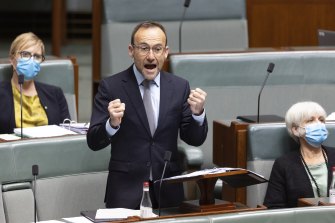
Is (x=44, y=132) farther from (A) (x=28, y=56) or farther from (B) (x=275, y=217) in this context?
(B) (x=275, y=217)

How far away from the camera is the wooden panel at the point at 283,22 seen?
2.72 metres

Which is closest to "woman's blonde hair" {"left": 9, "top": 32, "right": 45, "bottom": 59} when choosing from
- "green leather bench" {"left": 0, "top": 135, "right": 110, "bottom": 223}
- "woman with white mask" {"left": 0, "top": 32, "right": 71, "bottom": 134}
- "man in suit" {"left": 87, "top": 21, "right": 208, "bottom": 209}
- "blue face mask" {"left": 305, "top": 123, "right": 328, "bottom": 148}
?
"woman with white mask" {"left": 0, "top": 32, "right": 71, "bottom": 134}

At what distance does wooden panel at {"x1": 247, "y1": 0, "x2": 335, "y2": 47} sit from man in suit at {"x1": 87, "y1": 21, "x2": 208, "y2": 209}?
4.11ft

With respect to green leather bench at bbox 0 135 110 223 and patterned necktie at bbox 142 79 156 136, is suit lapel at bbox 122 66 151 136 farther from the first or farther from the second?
green leather bench at bbox 0 135 110 223

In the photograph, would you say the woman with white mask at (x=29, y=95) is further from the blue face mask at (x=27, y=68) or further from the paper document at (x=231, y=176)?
the paper document at (x=231, y=176)

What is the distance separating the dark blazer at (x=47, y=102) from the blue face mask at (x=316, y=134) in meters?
0.55

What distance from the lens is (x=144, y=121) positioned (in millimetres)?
1468

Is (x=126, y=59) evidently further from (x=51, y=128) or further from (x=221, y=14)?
(x=51, y=128)

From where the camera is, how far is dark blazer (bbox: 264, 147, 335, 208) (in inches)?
65.3

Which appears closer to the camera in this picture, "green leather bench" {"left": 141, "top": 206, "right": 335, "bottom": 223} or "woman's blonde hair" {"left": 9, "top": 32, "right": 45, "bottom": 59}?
"green leather bench" {"left": 141, "top": 206, "right": 335, "bottom": 223}

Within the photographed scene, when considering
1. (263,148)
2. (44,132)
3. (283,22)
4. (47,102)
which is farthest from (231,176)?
(283,22)

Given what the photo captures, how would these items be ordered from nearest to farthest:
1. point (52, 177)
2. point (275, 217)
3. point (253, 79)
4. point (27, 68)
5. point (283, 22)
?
point (275, 217)
point (52, 177)
point (27, 68)
point (253, 79)
point (283, 22)

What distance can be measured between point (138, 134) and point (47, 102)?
54cm

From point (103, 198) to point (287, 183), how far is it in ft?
1.06
